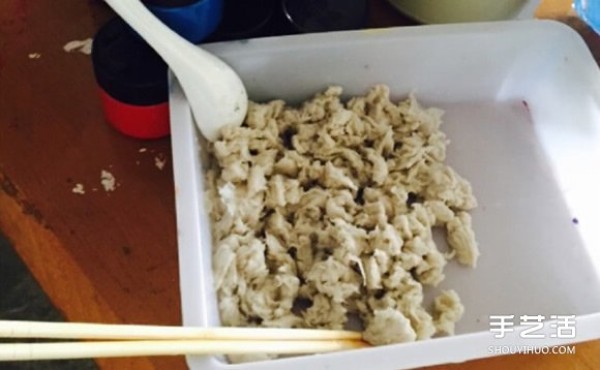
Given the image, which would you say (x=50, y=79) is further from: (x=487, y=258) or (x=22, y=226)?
(x=487, y=258)

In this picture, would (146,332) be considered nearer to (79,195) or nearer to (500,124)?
(79,195)

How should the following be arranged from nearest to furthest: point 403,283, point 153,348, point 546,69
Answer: point 153,348
point 403,283
point 546,69

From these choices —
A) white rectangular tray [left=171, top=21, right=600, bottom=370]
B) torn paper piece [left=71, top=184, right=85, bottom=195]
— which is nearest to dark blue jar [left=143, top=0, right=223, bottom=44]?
white rectangular tray [left=171, top=21, right=600, bottom=370]

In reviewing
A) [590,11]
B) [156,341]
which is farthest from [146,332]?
[590,11]

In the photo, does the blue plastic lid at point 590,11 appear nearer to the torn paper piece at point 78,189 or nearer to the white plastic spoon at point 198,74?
the white plastic spoon at point 198,74

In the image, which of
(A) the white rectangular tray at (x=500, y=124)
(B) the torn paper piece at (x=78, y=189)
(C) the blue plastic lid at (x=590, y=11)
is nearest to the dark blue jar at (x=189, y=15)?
(A) the white rectangular tray at (x=500, y=124)

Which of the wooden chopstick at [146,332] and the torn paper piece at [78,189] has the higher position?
the wooden chopstick at [146,332]

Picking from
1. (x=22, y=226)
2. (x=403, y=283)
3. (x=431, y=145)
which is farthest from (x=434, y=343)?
(x=22, y=226)
